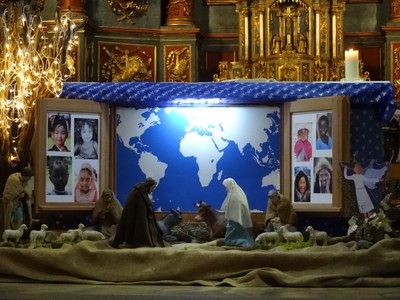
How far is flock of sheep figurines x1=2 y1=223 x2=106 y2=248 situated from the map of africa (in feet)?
3.96

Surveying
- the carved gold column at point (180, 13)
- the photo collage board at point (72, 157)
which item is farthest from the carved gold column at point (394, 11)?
the photo collage board at point (72, 157)

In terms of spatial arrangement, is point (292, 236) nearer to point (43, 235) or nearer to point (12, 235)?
point (43, 235)

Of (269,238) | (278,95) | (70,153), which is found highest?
(278,95)

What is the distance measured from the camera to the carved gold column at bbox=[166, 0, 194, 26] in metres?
15.4

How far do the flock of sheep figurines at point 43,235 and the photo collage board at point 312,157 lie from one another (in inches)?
81.6

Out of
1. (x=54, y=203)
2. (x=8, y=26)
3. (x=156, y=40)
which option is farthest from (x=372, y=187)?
(x=156, y=40)

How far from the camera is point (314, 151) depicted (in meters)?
9.96

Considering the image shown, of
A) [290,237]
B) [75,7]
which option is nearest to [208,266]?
[290,237]

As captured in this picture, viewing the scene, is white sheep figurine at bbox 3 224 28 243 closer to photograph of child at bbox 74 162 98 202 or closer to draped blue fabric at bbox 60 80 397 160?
photograph of child at bbox 74 162 98 202

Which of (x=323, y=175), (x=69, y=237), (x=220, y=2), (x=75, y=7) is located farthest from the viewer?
(x=220, y=2)

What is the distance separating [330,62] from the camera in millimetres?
14805

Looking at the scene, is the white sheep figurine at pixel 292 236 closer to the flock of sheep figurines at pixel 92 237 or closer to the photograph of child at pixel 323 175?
the flock of sheep figurines at pixel 92 237

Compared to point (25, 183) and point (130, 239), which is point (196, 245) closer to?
point (130, 239)

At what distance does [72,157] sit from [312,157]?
2.39m
